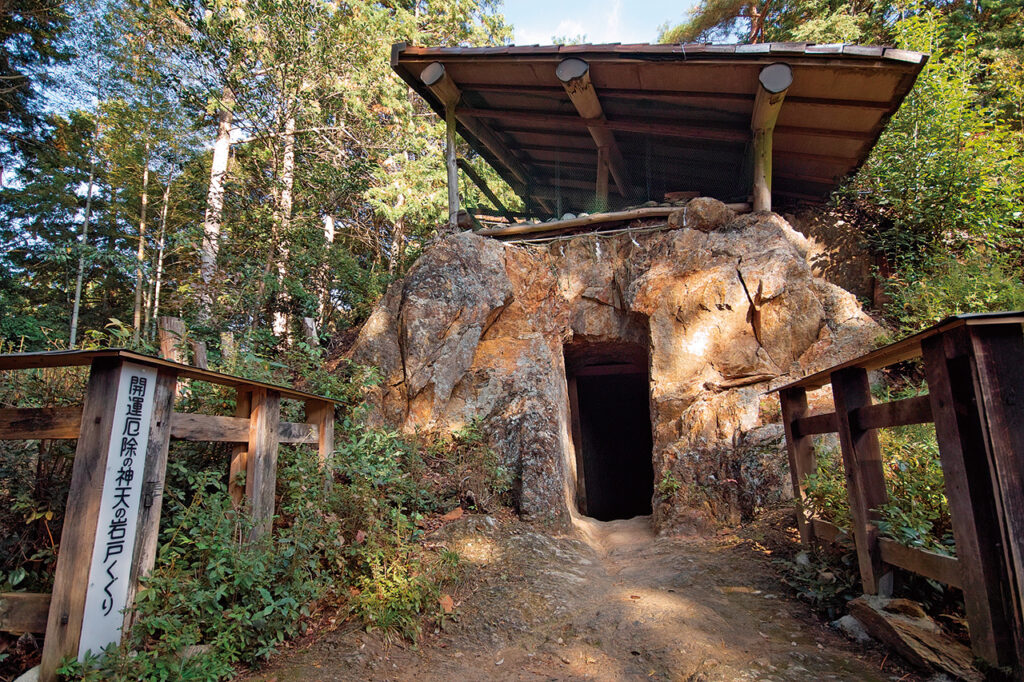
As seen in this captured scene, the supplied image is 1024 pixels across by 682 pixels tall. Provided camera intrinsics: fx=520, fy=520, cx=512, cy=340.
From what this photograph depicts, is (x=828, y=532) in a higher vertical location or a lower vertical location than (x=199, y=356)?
lower

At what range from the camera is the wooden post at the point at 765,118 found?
6.92 m

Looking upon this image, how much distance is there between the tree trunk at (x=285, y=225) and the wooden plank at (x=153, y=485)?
6.74 metres

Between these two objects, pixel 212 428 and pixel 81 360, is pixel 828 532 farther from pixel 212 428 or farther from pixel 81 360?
pixel 81 360

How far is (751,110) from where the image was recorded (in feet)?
26.7

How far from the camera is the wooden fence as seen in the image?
2820mm

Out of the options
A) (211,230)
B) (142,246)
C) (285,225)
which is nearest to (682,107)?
(285,225)

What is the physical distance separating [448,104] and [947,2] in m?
12.8

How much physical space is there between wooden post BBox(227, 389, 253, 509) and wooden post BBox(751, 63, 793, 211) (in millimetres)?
7380

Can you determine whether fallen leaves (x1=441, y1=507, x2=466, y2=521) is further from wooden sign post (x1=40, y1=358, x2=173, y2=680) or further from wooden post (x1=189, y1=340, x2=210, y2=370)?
wooden post (x1=189, y1=340, x2=210, y2=370)

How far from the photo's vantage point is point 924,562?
3.01 meters

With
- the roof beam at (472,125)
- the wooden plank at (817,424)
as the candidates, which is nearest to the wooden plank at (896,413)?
the wooden plank at (817,424)

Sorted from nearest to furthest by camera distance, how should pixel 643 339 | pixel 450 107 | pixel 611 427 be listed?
pixel 643 339, pixel 450 107, pixel 611 427

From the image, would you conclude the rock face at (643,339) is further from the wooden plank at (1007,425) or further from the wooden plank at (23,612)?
the wooden plank at (23,612)

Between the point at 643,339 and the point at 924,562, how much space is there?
5220mm
